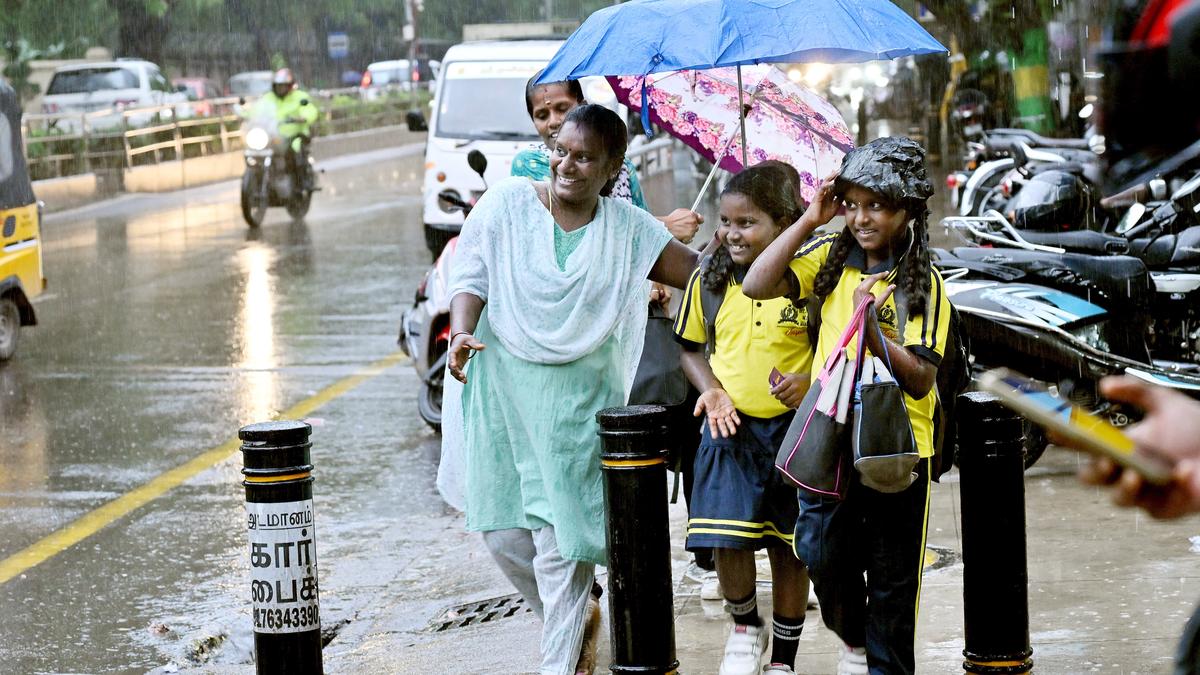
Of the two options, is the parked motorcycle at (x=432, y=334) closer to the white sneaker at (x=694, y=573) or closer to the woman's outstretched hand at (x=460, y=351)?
the white sneaker at (x=694, y=573)

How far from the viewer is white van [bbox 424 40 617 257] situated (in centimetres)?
1612

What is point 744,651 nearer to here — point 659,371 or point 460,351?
point 659,371

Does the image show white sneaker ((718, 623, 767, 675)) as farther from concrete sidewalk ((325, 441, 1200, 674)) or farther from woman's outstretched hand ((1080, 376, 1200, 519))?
woman's outstretched hand ((1080, 376, 1200, 519))

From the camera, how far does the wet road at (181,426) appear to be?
6.30m

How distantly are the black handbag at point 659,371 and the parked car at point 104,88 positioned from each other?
27361 mm

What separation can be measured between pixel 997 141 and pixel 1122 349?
5.96 metres

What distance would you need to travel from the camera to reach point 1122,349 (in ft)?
25.2

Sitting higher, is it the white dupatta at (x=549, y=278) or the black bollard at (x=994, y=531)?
the white dupatta at (x=549, y=278)

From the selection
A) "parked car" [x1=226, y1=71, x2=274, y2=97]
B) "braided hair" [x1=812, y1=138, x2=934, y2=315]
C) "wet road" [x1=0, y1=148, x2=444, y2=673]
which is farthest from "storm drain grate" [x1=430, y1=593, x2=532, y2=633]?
"parked car" [x1=226, y1=71, x2=274, y2=97]

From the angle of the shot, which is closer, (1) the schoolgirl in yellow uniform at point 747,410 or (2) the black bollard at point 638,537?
(2) the black bollard at point 638,537

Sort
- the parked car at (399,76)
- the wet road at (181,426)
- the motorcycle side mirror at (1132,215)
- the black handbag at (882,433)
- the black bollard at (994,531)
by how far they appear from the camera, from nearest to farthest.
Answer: the black handbag at (882,433) < the black bollard at (994,531) < the wet road at (181,426) < the motorcycle side mirror at (1132,215) < the parked car at (399,76)

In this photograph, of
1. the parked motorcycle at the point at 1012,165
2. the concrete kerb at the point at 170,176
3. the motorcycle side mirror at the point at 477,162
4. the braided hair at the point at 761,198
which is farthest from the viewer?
the concrete kerb at the point at 170,176

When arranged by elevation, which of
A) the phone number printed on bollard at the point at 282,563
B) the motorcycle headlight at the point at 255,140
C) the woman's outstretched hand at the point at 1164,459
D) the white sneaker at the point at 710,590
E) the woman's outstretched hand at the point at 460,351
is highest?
the woman's outstretched hand at the point at 1164,459

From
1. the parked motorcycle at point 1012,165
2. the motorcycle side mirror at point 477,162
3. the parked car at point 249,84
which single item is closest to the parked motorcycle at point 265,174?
the parked motorcycle at point 1012,165
